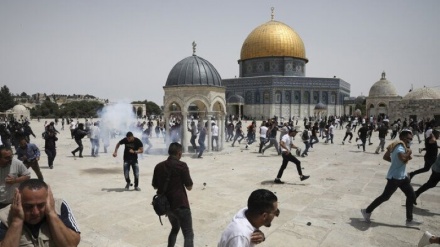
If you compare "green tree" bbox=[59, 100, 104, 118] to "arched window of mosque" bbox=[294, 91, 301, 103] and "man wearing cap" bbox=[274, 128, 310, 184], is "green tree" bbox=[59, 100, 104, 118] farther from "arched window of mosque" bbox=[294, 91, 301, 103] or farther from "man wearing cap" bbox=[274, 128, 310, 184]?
"man wearing cap" bbox=[274, 128, 310, 184]

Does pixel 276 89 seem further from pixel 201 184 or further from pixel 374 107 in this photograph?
pixel 201 184

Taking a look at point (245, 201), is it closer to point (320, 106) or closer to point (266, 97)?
point (266, 97)

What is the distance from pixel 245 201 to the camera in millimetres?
6820

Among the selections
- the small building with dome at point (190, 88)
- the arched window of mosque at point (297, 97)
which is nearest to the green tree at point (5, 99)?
the arched window of mosque at point (297, 97)

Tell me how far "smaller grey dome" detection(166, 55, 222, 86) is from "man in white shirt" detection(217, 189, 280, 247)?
12.9 meters

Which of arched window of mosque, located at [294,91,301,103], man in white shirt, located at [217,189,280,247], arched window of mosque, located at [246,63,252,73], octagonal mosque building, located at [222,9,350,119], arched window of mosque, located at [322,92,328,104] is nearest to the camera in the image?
man in white shirt, located at [217,189,280,247]

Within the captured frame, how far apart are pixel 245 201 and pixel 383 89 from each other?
50.8m

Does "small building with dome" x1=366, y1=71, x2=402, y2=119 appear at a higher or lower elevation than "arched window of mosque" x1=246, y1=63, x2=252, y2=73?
lower

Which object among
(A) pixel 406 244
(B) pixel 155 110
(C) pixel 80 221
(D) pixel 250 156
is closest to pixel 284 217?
(A) pixel 406 244

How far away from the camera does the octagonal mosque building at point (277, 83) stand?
176 feet

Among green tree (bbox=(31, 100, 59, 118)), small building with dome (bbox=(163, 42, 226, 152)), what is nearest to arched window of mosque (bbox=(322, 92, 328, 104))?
small building with dome (bbox=(163, 42, 226, 152))

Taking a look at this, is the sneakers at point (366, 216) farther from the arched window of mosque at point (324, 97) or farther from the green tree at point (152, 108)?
the green tree at point (152, 108)

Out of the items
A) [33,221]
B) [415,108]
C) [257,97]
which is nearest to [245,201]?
[33,221]

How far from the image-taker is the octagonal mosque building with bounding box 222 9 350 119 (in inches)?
2117
